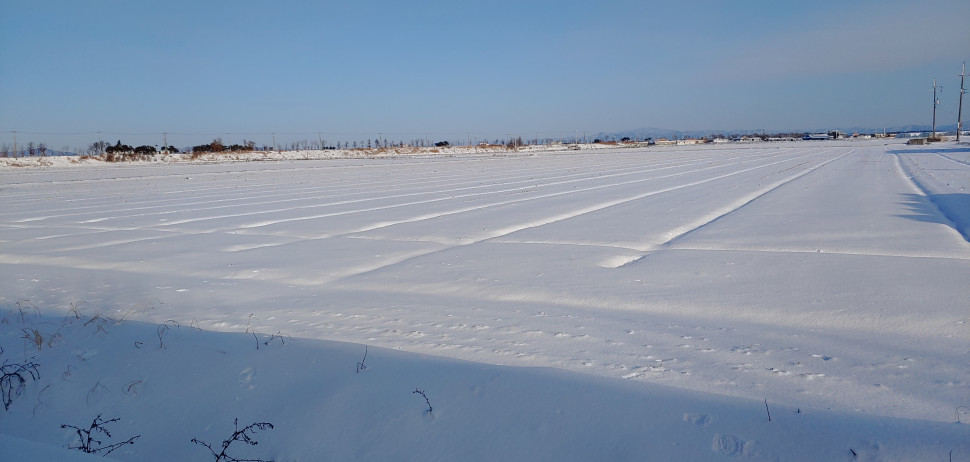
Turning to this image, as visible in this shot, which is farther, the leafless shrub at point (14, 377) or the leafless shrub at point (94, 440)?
the leafless shrub at point (14, 377)

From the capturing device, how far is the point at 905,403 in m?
2.30

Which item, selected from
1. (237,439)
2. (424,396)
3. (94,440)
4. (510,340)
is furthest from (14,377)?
(510,340)

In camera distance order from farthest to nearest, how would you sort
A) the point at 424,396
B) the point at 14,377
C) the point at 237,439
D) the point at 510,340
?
the point at 510,340 < the point at 14,377 < the point at 424,396 < the point at 237,439

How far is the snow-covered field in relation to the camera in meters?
2.21

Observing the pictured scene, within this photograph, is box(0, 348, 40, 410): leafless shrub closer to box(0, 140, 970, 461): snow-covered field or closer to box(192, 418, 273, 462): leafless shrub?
box(0, 140, 970, 461): snow-covered field

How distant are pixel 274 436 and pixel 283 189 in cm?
1259

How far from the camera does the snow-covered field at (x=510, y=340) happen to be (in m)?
2.21

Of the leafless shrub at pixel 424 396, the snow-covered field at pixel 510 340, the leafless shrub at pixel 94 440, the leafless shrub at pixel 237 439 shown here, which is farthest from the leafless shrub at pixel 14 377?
the leafless shrub at pixel 424 396

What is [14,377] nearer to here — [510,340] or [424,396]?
[424,396]

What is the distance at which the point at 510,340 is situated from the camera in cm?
317

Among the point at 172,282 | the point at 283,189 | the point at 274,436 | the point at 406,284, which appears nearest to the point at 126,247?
the point at 172,282

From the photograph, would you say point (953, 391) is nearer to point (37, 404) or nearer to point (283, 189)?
point (37, 404)

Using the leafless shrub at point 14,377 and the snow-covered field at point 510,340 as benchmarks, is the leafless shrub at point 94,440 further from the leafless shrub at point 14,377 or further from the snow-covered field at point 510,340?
the leafless shrub at point 14,377

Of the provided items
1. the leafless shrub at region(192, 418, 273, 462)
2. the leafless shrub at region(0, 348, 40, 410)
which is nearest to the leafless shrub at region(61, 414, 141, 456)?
the leafless shrub at region(192, 418, 273, 462)
